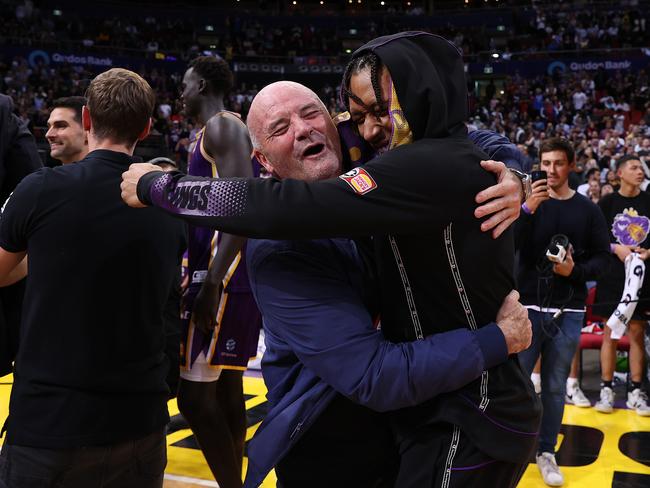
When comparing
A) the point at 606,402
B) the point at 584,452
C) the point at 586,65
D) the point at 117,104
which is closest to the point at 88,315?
the point at 117,104

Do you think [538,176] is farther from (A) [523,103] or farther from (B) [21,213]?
(A) [523,103]

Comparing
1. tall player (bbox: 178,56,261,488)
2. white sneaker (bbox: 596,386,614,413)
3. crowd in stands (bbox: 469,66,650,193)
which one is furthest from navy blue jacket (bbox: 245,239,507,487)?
crowd in stands (bbox: 469,66,650,193)

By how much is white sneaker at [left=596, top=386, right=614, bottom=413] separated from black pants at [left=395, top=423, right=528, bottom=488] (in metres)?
4.30

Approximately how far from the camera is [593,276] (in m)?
4.47

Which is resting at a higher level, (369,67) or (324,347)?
(369,67)

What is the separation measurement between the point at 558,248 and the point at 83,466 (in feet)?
9.80

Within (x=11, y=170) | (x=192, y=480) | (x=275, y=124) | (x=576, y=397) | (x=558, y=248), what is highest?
(x=275, y=124)

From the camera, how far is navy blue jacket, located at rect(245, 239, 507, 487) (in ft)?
5.24

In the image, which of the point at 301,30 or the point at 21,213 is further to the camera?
the point at 301,30

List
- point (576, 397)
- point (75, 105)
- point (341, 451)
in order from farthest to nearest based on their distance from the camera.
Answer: point (576, 397)
point (75, 105)
point (341, 451)

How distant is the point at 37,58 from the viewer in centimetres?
2420

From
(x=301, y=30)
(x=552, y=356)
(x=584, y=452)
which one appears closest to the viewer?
(x=552, y=356)

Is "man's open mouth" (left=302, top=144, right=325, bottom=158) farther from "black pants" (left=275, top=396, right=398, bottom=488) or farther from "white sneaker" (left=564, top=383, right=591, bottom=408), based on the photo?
"white sneaker" (left=564, top=383, right=591, bottom=408)

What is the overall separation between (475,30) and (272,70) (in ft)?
29.4
